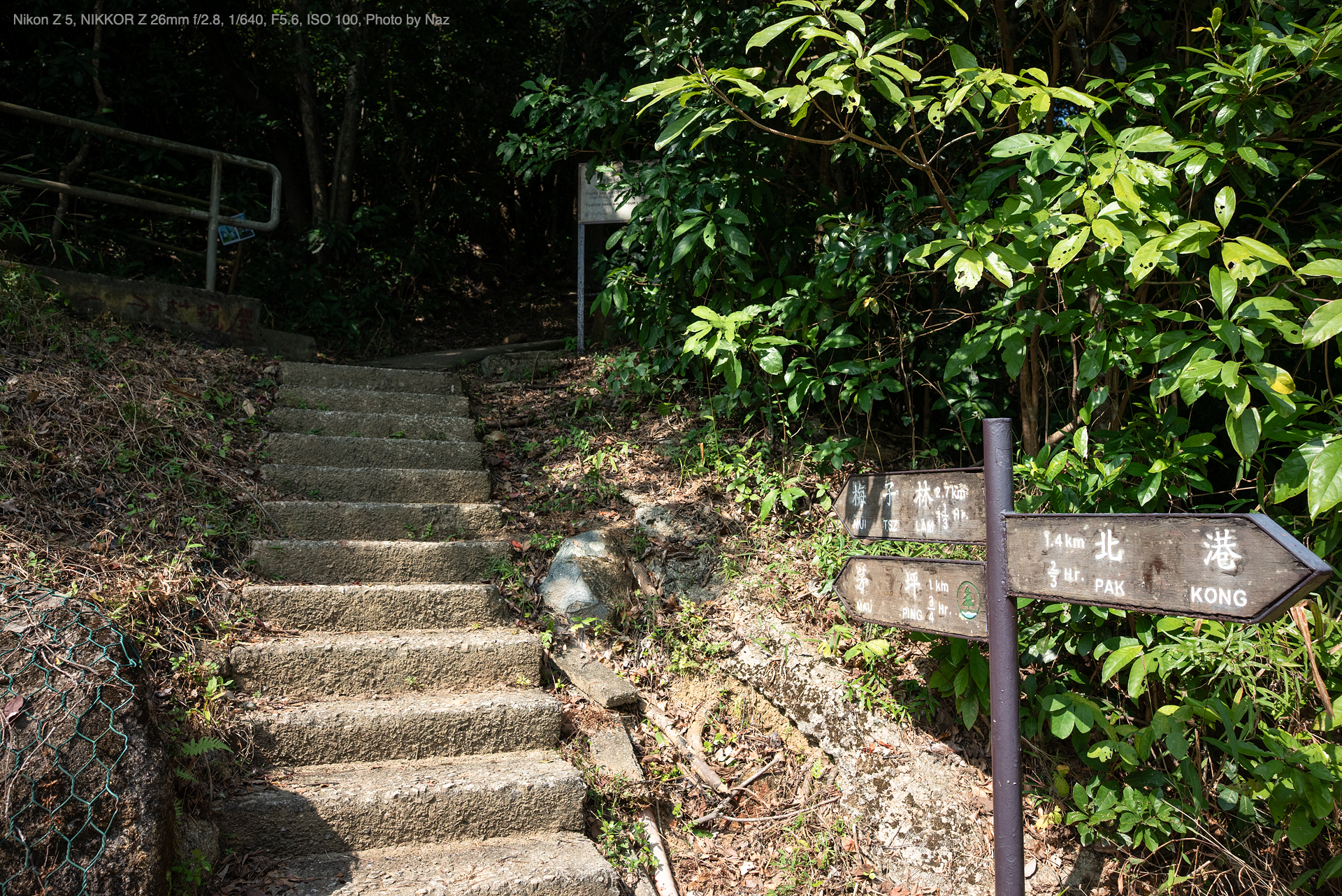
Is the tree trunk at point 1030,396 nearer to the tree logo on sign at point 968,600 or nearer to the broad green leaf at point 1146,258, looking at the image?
the broad green leaf at point 1146,258

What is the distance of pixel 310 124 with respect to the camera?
7.46 metres

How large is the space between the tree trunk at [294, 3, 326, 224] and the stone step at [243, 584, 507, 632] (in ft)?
17.1

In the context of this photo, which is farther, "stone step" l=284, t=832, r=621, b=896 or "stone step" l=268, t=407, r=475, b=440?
"stone step" l=268, t=407, r=475, b=440

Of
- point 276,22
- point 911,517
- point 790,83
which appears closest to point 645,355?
point 790,83

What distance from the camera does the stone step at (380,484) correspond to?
13.1ft

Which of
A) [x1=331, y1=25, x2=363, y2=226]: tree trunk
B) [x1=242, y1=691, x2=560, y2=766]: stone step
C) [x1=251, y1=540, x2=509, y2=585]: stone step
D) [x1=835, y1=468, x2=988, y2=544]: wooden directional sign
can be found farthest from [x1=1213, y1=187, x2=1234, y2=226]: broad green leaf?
[x1=331, y1=25, x2=363, y2=226]: tree trunk

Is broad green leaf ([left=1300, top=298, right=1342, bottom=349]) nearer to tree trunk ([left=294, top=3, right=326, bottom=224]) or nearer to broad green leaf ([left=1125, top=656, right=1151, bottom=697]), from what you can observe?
broad green leaf ([left=1125, top=656, right=1151, bottom=697])

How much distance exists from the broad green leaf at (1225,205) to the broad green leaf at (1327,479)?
0.66 m

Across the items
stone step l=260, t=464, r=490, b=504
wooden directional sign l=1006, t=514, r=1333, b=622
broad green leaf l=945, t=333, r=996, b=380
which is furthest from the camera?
stone step l=260, t=464, r=490, b=504

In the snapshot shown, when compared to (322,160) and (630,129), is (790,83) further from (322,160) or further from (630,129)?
(322,160)

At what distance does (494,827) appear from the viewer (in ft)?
9.02

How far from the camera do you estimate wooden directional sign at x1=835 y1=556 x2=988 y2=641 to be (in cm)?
190

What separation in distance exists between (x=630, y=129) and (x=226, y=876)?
12.3ft

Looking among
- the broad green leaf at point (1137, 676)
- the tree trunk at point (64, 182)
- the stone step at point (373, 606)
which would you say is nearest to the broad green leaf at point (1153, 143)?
the broad green leaf at point (1137, 676)
